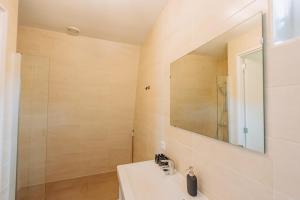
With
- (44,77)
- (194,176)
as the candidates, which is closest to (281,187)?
(194,176)

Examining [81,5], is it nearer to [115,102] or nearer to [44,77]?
[44,77]

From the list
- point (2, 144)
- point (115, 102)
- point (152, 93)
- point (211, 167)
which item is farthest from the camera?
point (115, 102)

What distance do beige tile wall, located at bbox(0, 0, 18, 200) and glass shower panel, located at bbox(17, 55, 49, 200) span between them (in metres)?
0.52

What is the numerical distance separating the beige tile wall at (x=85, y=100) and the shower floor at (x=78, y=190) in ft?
0.47

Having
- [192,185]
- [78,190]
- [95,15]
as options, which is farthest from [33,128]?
[192,185]

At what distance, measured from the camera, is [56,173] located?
8.36 feet

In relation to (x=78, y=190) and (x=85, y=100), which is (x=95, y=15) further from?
(x=78, y=190)

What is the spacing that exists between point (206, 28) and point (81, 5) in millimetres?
1428

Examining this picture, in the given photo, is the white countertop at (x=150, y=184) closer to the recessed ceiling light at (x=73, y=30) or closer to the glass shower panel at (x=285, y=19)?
the glass shower panel at (x=285, y=19)

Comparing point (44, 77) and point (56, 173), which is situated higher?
point (44, 77)

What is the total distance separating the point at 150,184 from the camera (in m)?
1.16

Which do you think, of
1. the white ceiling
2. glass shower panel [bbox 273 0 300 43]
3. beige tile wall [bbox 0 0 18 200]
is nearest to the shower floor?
beige tile wall [bbox 0 0 18 200]

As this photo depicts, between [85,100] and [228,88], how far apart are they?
2316mm

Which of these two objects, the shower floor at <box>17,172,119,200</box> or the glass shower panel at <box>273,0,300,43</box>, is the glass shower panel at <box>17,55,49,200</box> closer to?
the shower floor at <box>17,172,119,200</box>
